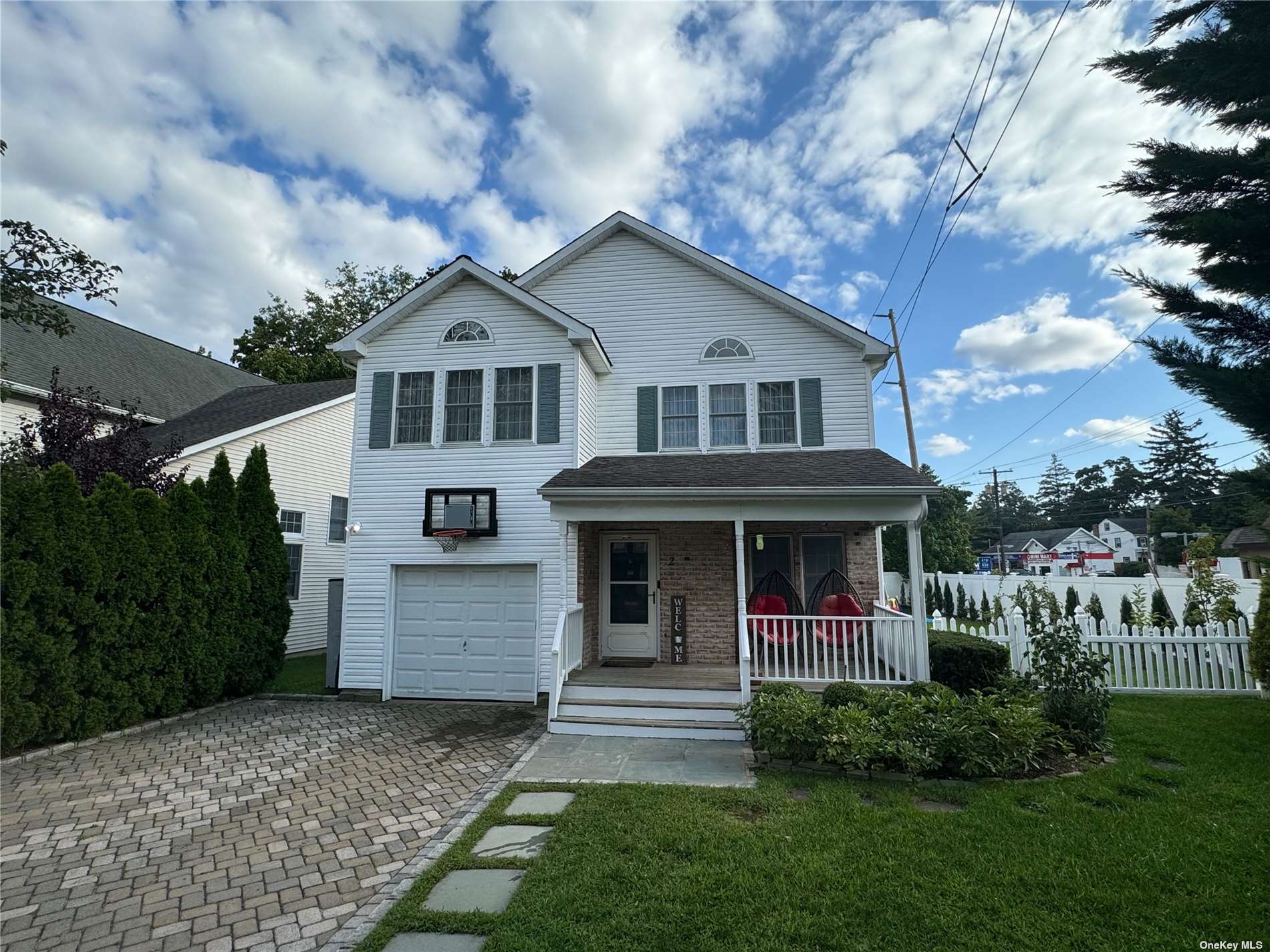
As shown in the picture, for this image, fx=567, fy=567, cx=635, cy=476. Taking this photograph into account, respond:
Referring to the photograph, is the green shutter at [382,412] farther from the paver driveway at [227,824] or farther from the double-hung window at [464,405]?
the paver driveway at [227,824]

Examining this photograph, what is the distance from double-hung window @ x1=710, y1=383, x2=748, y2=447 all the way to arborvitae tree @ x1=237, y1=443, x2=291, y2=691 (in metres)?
8.17

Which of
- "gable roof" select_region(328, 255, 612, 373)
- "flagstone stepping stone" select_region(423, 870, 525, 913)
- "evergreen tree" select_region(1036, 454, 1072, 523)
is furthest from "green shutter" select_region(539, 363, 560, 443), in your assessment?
"evergreen tree" select_region(1036, 454, 1072, 523)

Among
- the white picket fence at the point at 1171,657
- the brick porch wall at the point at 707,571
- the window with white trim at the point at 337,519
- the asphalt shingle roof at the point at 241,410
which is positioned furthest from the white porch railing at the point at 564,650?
the window with white trim at the point at 337,519

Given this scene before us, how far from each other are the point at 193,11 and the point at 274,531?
7.73 meters

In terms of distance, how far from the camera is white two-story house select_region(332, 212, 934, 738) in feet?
28.0

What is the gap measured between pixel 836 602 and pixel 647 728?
3.83 m

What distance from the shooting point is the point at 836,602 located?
9195mm

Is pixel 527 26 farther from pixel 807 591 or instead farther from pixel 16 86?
pixel 807 591

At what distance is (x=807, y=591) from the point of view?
33.6ft

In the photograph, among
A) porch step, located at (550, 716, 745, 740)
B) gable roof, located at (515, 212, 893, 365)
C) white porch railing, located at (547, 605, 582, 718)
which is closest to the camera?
porch step, located at (550, 716, 745, 740)

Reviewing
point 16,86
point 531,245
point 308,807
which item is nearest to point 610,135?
point 531,245

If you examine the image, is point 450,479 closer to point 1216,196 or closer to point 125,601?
point 125,601

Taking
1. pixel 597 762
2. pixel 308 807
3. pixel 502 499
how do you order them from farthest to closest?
pixel 502 499 → pixel 597 762 → pixel 308 807

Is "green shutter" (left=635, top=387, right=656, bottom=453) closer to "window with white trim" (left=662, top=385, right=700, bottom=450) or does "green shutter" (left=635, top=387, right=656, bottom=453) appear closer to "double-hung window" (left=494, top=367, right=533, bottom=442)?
"window with white trim" (left=662, top=385, right=700, bottom=450)
